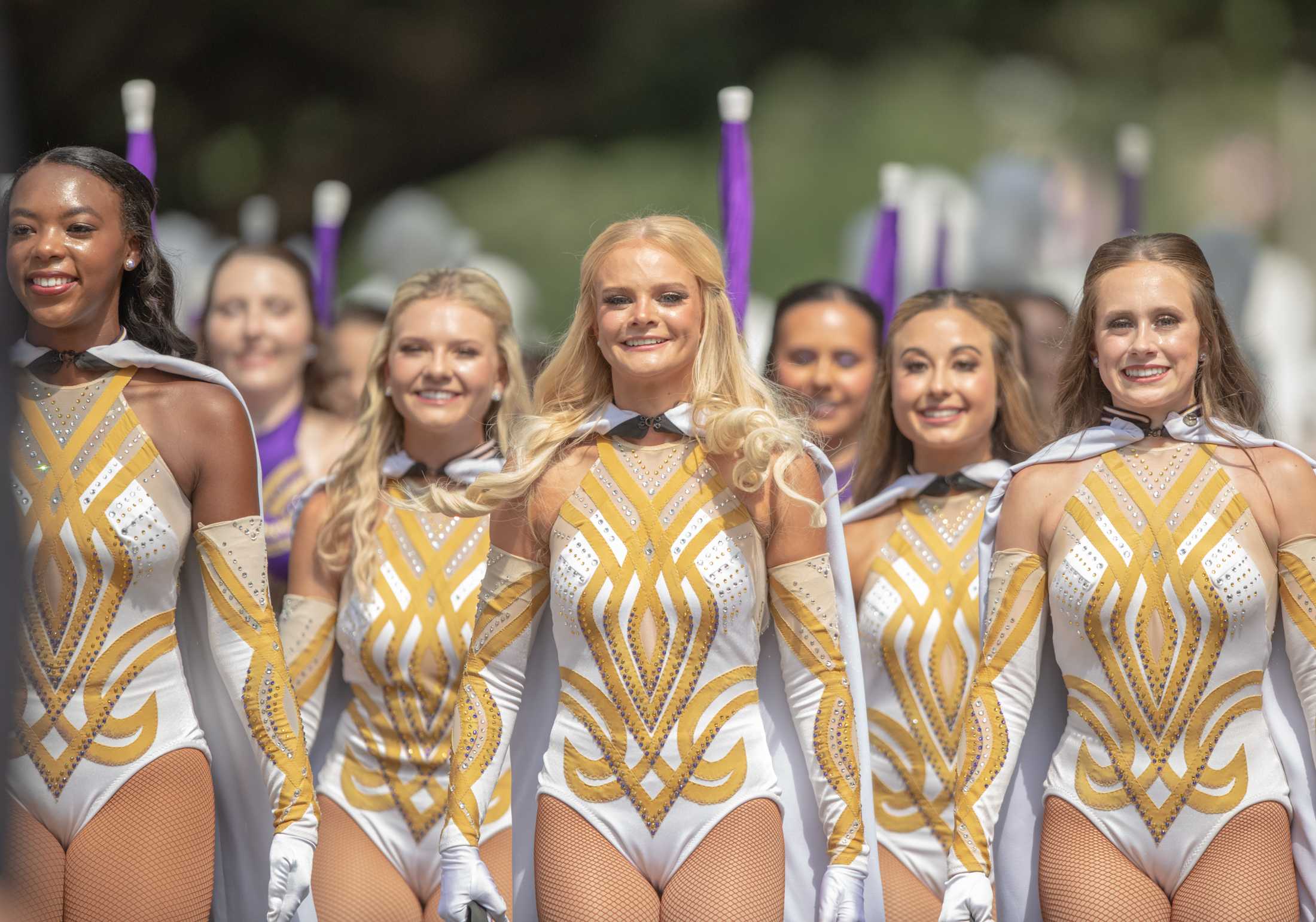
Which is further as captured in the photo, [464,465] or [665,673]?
[464,465]

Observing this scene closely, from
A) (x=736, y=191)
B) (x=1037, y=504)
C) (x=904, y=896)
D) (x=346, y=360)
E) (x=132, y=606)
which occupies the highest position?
(x=736, y=191)

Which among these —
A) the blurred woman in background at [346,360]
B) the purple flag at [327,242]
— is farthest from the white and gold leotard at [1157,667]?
the purple flag at [327,242]

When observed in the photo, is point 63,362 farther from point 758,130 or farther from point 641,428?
point 758,130

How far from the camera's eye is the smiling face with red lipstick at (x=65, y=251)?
360 centimetres

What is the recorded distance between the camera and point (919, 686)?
4.43m

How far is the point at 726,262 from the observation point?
4973 mm

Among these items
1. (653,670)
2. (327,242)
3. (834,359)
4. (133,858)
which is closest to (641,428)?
(653,670)

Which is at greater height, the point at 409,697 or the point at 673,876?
the point at 409,697

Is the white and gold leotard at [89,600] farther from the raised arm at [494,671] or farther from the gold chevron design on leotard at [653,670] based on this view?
the gold chevron design on leotard at [653,670]

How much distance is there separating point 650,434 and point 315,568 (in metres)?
1.19

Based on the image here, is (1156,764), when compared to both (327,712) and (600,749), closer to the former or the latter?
(600,749)

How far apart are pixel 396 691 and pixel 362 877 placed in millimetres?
476

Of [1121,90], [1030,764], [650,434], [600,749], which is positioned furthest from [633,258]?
[1121,90]

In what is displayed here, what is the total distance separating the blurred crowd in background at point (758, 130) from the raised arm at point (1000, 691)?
5.98 metres
